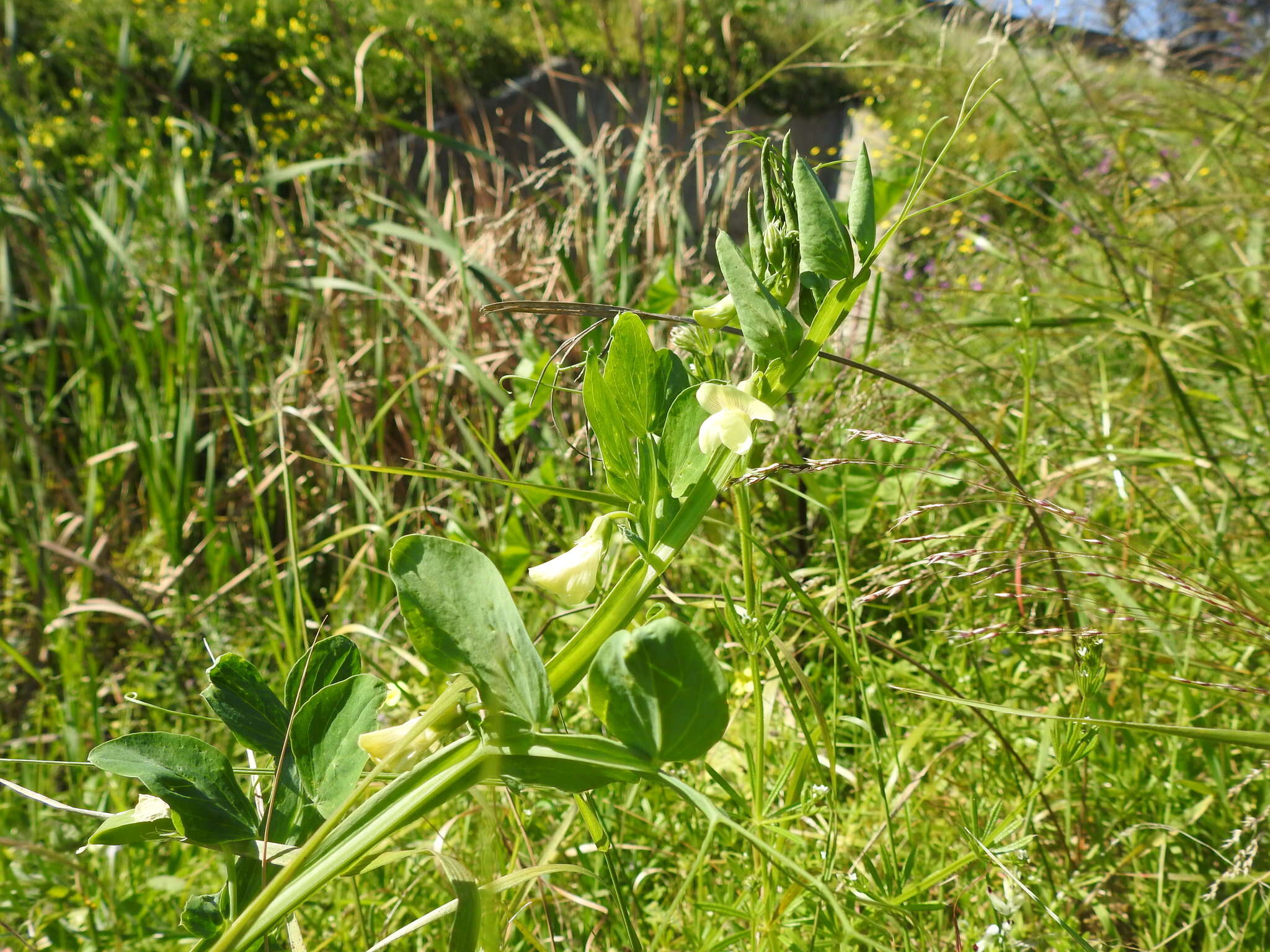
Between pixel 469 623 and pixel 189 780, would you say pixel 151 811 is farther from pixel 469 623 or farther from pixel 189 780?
pixel 469 623

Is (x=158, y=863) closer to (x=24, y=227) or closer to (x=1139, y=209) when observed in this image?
(x=1139, y=209)

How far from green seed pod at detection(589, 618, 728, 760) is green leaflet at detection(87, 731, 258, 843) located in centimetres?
18

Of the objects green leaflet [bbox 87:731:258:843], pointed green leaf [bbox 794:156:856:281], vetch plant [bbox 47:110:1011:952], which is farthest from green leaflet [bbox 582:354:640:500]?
green leaflet [bbox 87:731:258:843]

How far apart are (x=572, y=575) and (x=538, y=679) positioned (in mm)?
68

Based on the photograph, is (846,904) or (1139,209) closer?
Answer: (846,904)

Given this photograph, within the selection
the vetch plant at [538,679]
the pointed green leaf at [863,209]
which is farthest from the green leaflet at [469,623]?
the pointed green leaf at [863,209]

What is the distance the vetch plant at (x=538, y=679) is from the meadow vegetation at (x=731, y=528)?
0.04 metres

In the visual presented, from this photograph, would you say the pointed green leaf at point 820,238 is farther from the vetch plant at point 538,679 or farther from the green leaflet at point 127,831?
the green leaflet at point 127,831

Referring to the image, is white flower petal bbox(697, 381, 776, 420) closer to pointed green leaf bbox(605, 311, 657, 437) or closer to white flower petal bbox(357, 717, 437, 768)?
pointed green leaf bbox(605, 311, 657, 437)

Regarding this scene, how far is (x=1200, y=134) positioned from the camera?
54.5 inches

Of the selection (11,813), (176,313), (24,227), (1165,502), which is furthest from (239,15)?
(1165,502)

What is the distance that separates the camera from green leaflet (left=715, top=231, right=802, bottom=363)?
0.34m

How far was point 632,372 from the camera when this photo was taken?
0.36 metres

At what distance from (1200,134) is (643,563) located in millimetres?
1516
